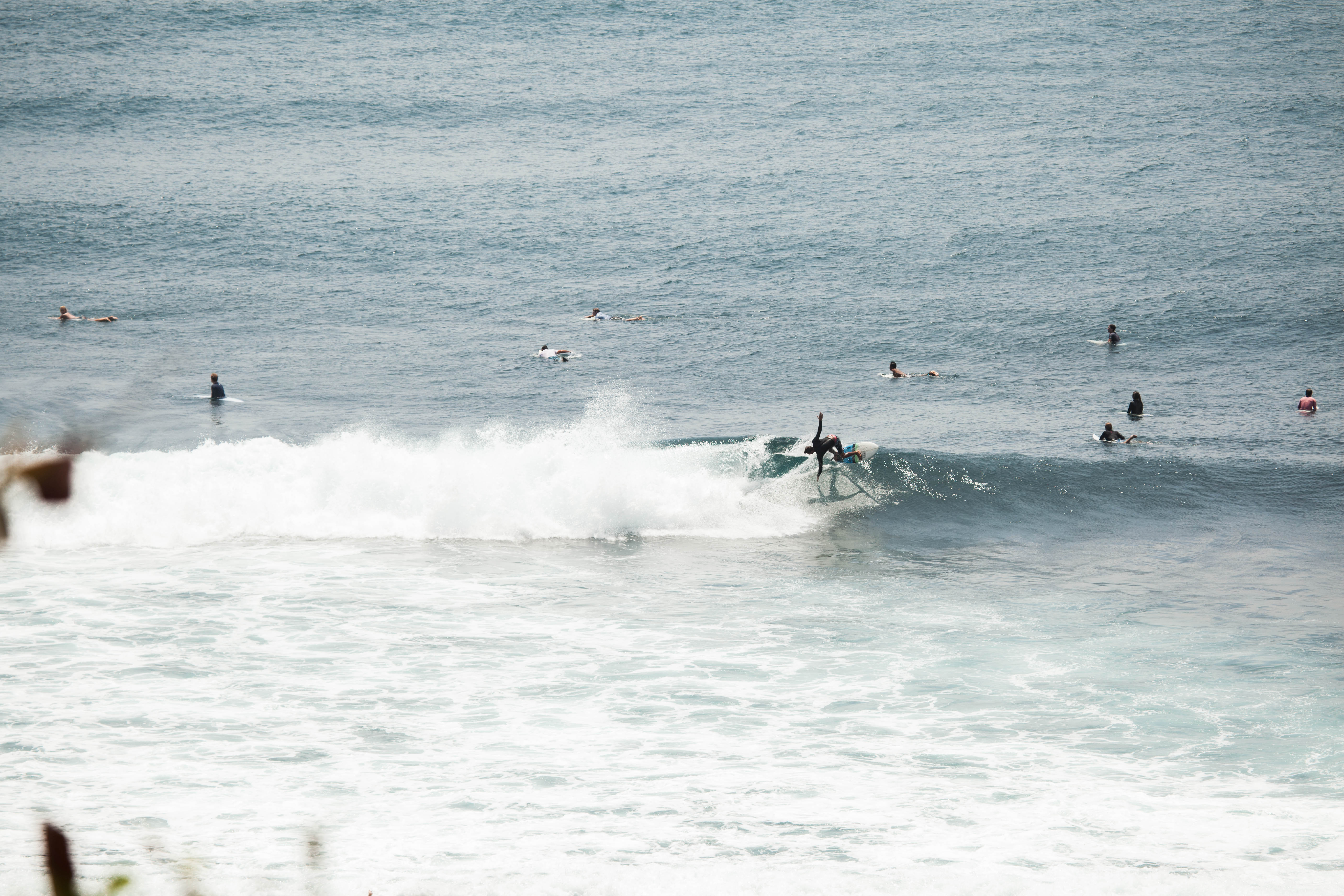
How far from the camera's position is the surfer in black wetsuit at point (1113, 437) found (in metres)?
30.1

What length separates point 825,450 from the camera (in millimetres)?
25891

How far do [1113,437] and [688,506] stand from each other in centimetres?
1301

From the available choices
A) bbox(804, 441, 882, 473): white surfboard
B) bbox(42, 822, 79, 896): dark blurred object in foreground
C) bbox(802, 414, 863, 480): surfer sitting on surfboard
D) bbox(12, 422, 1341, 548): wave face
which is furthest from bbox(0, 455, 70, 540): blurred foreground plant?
bbox(804, 441, 882, 473): white surfboard

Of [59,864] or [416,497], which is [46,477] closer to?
[59,864]

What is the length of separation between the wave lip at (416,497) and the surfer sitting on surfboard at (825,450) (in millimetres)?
780

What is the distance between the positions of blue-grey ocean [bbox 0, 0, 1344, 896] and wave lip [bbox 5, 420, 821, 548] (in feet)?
0.38

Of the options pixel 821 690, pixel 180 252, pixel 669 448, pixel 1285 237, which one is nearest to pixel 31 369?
pixel 180 252

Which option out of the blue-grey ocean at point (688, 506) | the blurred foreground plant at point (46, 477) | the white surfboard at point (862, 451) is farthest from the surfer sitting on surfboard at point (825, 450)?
the blurred foreground plant at point (46, 477)

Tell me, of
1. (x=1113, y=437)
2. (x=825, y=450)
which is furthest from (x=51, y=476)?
(x=1113, y=437)

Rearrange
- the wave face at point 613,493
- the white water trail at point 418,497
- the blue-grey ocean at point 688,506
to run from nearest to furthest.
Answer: the blue-grey ocean at point 688,506 → the white water trail at point 418,497 → the wave face at point 613,493

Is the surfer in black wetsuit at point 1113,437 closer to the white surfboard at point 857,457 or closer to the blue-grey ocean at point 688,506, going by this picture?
the blue-grey ocean at point 688,506

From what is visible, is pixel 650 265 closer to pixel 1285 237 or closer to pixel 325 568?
pixel 1285 237

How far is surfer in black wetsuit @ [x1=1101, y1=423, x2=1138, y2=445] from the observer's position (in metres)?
30.1

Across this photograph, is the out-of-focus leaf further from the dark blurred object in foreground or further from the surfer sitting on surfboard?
the surfer sitting on surfboard
